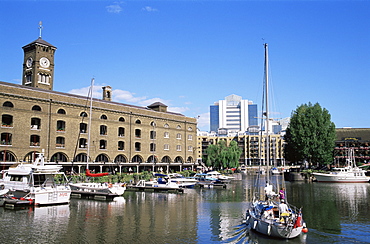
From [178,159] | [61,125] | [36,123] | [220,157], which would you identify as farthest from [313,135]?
[36,123]

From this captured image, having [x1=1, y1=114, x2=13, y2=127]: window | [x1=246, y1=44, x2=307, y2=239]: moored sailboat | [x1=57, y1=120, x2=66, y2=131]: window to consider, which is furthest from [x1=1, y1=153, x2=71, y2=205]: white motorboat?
[x1=57, y1=120, x2=66, y2=131]: window

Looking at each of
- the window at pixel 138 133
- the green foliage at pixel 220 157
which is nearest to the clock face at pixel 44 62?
the window at pixel 138 133

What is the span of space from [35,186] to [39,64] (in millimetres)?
47281

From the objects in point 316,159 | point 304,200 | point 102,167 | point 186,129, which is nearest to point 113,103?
point 102,167

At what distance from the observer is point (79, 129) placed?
214 feet

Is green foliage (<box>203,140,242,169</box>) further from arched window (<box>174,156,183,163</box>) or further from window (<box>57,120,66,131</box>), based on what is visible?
window (<box>57,120,66,131</box>)

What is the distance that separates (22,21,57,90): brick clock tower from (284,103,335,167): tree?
60693 mm

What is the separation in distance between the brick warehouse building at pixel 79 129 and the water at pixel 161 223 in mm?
21435

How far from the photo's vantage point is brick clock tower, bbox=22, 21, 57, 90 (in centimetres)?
7669

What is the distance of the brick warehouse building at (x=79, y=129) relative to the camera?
2259 inches

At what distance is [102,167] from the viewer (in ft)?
228

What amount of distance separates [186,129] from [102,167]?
27.1 m

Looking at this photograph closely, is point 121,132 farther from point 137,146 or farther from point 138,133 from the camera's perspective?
point 137,146

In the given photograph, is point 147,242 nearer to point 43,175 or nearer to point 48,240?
point 48,240
